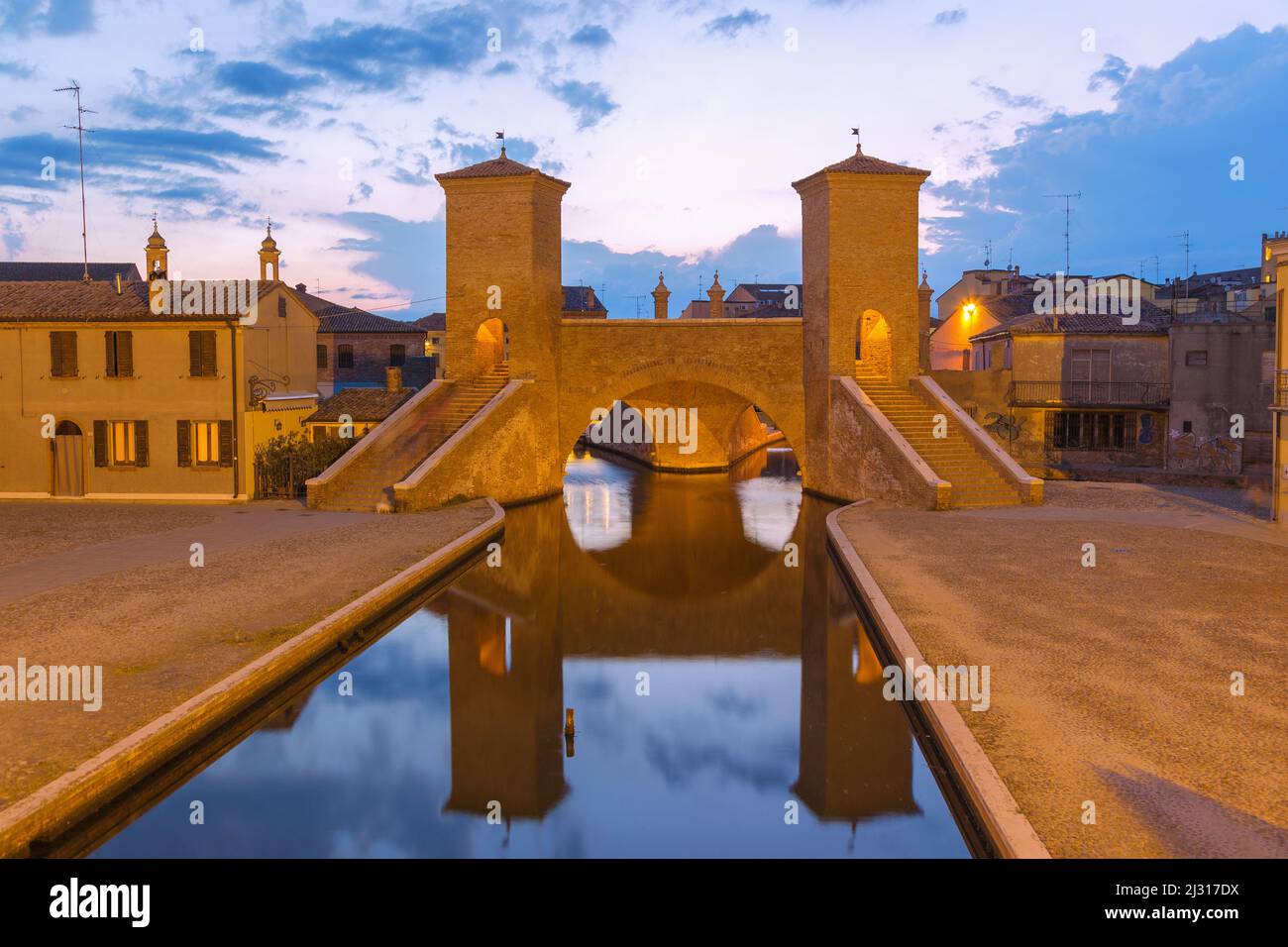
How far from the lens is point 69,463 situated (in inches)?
996

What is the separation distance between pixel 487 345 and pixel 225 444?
815cm

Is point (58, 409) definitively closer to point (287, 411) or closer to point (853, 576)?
point (287, 411)

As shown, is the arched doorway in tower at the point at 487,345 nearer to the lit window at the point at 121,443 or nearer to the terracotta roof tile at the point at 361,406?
the terracotta roof tile at the point at 361,406

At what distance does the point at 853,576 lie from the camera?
1634 cm

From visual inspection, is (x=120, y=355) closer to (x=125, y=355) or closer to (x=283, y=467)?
(x=125, y=355)

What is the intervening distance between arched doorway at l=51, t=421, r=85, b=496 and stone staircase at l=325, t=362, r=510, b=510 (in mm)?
6952

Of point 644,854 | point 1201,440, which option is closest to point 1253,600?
point 644,854

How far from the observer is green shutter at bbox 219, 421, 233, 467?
2483 cm

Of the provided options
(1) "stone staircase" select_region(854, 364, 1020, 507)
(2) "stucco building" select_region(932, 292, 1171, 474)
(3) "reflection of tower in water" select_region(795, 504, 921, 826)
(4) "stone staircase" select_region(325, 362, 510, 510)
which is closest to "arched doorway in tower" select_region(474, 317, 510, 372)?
(4) "stone staircase" select_region(325, 362, 510, 510)

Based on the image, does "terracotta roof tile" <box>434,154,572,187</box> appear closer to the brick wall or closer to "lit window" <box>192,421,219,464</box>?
"lit window" <box>192,421,219,464</box>

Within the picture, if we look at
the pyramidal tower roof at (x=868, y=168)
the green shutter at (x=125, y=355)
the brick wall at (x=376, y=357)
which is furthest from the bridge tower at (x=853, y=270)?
the brick wall at (x=376, y=357)

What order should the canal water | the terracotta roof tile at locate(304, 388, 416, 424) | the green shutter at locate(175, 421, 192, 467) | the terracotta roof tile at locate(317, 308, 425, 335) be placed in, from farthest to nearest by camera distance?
the terracotta roof tile at locate(317, 308, 425, 335)
the terracotta roof tile at locate(304, 388, 416, 424)
the green shutter at locate(175, 421, 192, 467)
the canal water

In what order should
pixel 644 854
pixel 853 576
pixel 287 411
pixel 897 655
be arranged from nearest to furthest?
1. pixel 644 854
2. pixel 897 655
3. pixel 853 576
4. pixel 287 411
